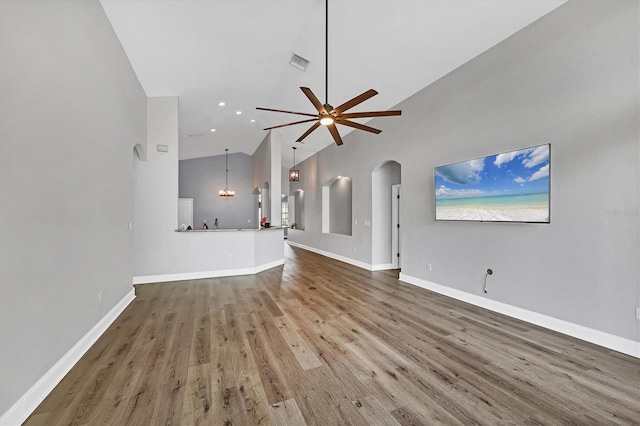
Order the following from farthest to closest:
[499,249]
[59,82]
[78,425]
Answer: [499,249] → [59,82] → [78,425]

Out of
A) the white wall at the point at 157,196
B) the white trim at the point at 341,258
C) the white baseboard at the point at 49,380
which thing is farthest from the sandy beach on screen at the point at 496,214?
the white wall at the point at 157,196

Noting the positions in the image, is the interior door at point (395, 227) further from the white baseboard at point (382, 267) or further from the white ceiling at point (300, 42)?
the white ceiling at point (300, 42)

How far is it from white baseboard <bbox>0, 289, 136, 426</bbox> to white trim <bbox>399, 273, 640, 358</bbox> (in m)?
4.62

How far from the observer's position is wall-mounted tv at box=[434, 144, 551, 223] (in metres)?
3.14

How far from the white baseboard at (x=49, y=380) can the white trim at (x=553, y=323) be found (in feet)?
15.2

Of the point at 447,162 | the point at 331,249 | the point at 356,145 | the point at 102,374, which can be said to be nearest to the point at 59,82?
the point at 102,374

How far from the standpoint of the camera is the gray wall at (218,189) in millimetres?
10477

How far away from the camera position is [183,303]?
4070 mm

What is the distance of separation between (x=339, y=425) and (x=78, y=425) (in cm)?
158

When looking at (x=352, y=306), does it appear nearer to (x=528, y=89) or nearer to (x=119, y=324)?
(x=119, y=324)

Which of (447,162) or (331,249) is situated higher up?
(447,162)

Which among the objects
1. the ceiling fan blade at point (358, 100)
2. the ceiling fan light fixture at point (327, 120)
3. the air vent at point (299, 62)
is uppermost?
the air vent at point (299, 62)

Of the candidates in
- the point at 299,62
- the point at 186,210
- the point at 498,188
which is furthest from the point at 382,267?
the point at 186,210

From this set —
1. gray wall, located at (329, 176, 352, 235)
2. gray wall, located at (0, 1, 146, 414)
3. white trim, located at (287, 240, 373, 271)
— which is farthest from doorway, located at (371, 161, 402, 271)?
gray wall, located at (0, 1, 146, 414)
